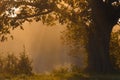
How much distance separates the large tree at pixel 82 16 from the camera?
26.3 meters

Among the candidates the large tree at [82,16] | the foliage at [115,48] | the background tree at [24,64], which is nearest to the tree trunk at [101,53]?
the large tree at [82,16]

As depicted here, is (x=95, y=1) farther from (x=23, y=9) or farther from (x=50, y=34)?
(x=50, y=34)

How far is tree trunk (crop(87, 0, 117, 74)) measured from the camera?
93.5 feet

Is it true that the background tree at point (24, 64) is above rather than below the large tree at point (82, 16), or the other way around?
below

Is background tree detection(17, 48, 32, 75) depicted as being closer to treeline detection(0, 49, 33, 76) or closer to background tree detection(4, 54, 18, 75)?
treeline detection(0, 49, 33, 76)

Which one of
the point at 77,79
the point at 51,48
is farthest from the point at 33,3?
the point at 51,48

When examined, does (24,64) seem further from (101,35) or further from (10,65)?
(101,35)

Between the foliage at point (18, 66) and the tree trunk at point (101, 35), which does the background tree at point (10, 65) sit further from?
the tree trunk at point (101, 35)

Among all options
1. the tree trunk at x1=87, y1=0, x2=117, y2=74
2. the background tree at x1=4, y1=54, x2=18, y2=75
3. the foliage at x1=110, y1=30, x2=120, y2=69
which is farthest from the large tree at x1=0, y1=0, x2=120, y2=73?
the background tree at x1=4, y1=54, x2=18, y2=75

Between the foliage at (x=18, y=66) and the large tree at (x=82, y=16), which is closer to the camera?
the large tree at (x=82, y=16)

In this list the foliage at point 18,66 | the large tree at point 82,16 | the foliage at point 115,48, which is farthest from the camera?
the foliage at point 115,48

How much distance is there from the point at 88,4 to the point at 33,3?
149 inches

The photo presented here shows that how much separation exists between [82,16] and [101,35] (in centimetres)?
229

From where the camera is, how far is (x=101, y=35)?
1149 inches
